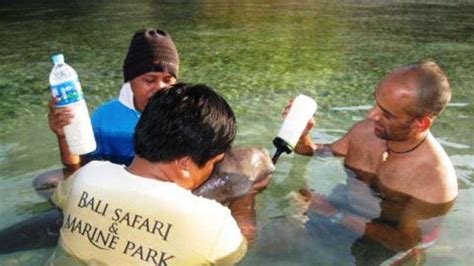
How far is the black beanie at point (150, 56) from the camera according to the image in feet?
15.1

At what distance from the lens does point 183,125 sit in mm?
2779

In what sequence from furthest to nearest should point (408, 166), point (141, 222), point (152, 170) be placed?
1. point (408, 166)
2. point (152, 170)
3. point (141, 222)

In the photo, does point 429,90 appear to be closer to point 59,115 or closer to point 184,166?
point 184,166

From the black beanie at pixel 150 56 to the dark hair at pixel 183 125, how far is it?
1.76 meters

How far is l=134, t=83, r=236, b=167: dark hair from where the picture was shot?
2.78 m

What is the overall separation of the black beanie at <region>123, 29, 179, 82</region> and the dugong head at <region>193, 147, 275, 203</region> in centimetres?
94

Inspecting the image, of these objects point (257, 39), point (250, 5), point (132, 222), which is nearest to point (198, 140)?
point (132, 222)

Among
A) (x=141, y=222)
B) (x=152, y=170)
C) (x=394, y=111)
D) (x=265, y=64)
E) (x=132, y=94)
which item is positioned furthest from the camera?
(x=265, y=64)

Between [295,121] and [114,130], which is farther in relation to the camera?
[114,130]

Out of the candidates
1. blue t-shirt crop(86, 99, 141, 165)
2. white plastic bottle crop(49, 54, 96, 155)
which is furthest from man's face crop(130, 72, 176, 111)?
white plastic bottle crop(49, 54, 96, 155)

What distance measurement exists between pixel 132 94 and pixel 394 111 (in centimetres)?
226

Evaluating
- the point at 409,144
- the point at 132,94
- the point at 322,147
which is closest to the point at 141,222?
the point at 132,94

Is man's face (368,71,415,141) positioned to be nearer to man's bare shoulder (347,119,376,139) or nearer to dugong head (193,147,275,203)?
man's bare shoulder (347,119,376,139)

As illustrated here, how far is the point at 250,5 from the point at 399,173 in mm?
23237
